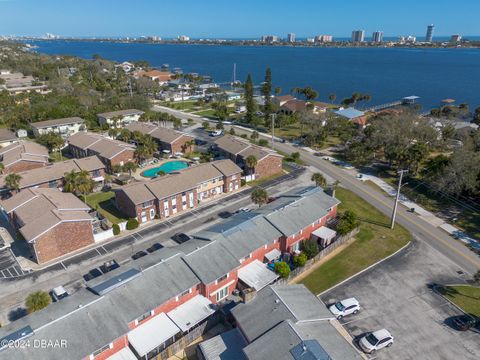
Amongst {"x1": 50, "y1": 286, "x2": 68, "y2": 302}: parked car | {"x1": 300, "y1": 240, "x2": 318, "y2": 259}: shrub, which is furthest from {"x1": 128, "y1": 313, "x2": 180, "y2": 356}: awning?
{"x1": 300, "y1": 240, "x2": 318, "y2": 259}: shrub

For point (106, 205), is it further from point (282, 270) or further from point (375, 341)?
point (375, 341)

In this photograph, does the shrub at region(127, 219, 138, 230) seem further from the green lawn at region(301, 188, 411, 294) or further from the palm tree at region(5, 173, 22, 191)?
the green lawn at region(301, 188, 411, 294)

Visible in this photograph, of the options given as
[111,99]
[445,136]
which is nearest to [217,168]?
[445,136]

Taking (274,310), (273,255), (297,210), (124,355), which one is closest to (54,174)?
(124,355)

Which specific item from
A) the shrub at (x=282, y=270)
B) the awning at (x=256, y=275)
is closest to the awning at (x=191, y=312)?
the awning at (x=256, y=275)

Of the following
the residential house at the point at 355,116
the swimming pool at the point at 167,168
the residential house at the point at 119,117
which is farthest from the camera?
the residential house at the point at 355,116

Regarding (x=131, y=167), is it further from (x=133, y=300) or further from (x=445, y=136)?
(x=445, y=136)

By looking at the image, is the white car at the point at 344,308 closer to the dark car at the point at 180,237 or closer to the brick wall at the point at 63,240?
the dark car at the point at 180,237
